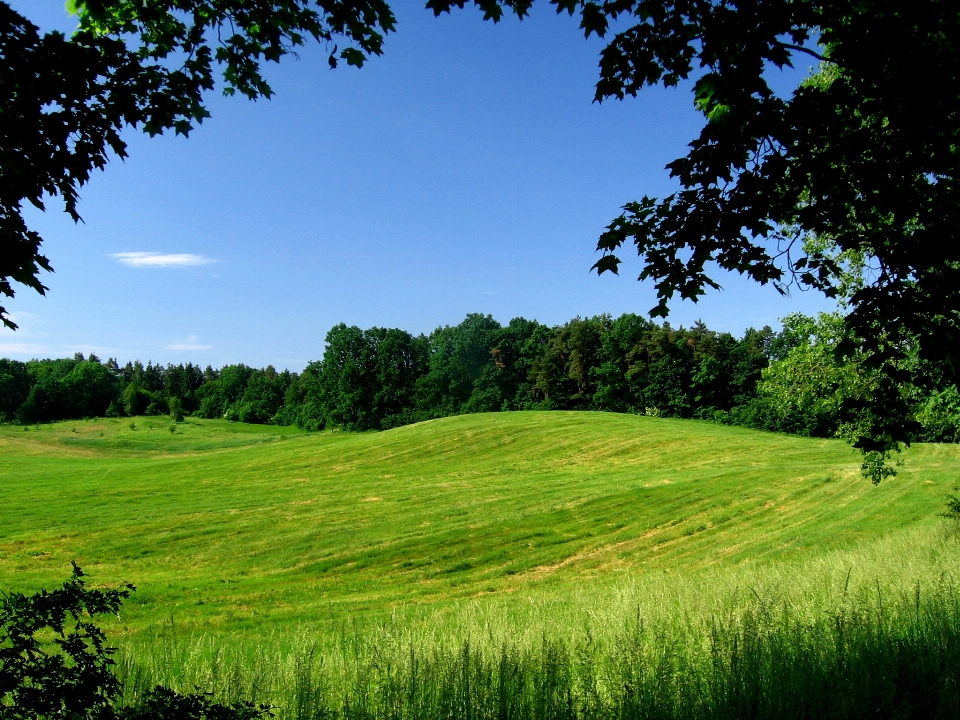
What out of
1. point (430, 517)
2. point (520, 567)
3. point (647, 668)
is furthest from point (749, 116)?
point (430, 517)

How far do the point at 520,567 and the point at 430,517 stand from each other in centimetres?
781

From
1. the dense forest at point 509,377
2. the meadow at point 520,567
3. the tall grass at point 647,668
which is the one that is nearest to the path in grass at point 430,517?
the meadow at point 520,567

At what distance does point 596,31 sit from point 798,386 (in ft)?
51.7

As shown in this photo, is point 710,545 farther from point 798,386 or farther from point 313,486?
point 313,486

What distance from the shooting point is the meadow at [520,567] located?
15.1ft

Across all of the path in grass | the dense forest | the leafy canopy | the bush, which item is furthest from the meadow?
the dense forest

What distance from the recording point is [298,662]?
499cm

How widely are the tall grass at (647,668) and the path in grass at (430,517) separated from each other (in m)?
10.0

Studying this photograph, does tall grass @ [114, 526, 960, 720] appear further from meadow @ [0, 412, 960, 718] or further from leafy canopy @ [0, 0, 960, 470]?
leafy canopy @ [0, 0, 960, 470]

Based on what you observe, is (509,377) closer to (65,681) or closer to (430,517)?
(430,517)

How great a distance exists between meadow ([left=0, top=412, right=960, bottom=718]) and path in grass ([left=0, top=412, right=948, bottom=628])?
15 cm

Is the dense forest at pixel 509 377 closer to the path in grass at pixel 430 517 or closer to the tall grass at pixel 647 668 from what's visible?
the path in grass at pixel 430 517

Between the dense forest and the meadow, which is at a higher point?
the dense forest

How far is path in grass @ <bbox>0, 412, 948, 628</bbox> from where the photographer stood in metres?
17.7
